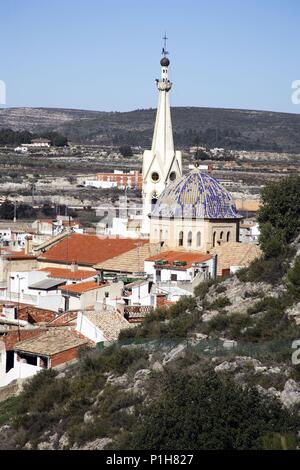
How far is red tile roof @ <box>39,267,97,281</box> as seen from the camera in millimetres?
38344

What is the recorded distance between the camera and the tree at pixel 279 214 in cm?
2979

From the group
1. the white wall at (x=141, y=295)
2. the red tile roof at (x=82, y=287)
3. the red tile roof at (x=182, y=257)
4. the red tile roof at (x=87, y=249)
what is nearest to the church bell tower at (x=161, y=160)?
the red tile roof at (x=87, y=249)

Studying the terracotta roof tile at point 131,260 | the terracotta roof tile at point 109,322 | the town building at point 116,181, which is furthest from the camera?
the town building at point 116,181

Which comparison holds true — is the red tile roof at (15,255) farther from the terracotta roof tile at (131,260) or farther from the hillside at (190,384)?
the hillside at (190,384)

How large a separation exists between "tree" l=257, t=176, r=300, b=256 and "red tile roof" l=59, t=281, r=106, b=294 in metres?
4.91

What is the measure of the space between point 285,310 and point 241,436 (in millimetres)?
6924

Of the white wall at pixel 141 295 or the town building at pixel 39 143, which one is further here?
the town building at pixel 39 143

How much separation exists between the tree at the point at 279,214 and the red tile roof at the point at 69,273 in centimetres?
728

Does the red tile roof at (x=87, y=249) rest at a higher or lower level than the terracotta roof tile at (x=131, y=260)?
lower

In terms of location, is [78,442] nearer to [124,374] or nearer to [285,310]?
[124,374]

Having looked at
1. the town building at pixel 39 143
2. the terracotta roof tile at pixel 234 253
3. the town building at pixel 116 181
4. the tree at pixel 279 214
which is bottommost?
the town building at pixel 39 143

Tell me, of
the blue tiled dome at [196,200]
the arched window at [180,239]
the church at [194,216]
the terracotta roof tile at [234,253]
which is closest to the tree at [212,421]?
the terracotta roof tile at [234,253]

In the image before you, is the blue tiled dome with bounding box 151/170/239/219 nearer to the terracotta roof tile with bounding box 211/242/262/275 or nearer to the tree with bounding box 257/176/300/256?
the terracotta roof tile with bounding box 211/242/262/275

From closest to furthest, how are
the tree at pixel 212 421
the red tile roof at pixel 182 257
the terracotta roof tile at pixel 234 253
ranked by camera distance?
the tree at pixel 212 421, the terracotta roof tile at pixel 234 253, the red tile roof at pixel 182 257
